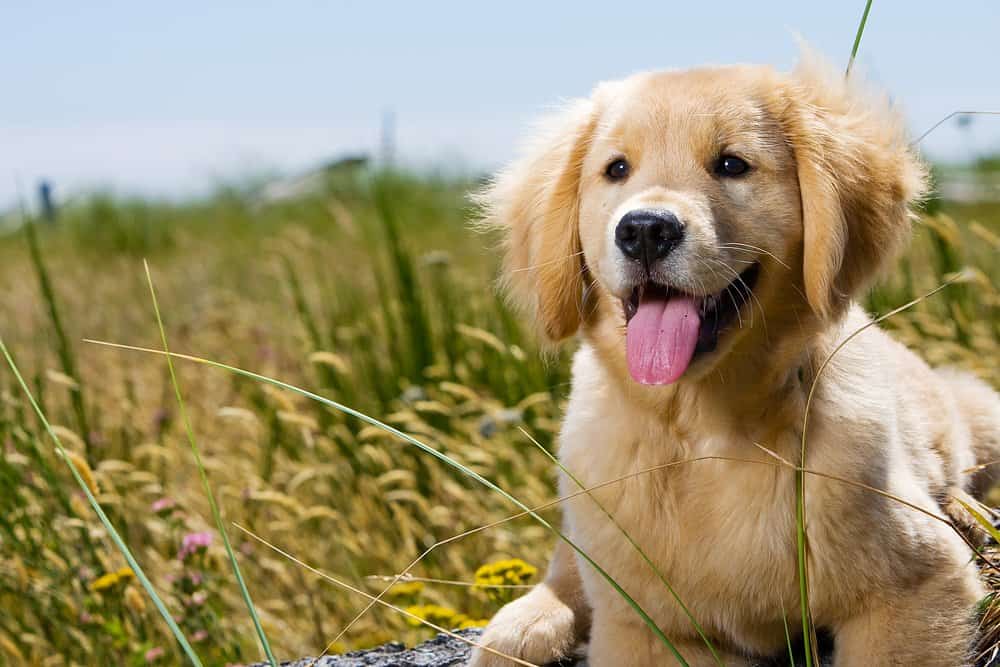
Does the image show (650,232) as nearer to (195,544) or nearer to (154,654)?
(195,544)

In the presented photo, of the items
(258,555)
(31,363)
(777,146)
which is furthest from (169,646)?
(31,363)

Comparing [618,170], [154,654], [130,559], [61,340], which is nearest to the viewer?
[130,559]

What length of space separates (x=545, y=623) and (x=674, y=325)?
93 centimetres

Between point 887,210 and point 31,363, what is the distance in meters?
6.33

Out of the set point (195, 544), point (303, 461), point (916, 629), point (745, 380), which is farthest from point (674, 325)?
point (303, 461)

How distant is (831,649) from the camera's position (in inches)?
104

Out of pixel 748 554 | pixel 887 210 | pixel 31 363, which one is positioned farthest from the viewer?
pixel 31 363

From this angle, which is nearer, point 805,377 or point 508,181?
point 805,377

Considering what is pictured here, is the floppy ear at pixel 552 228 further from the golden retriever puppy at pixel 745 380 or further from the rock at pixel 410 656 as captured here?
the rock at pixel 410 656

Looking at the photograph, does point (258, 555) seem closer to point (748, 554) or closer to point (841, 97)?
point (748, 554)

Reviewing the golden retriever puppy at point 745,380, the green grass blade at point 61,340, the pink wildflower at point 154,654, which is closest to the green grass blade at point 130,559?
the golden retriever puppy at point 745,380

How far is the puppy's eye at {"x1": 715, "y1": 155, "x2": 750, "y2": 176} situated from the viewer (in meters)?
2.45

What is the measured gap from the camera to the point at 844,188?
2451 mm

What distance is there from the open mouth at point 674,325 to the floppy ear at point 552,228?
32 cm
